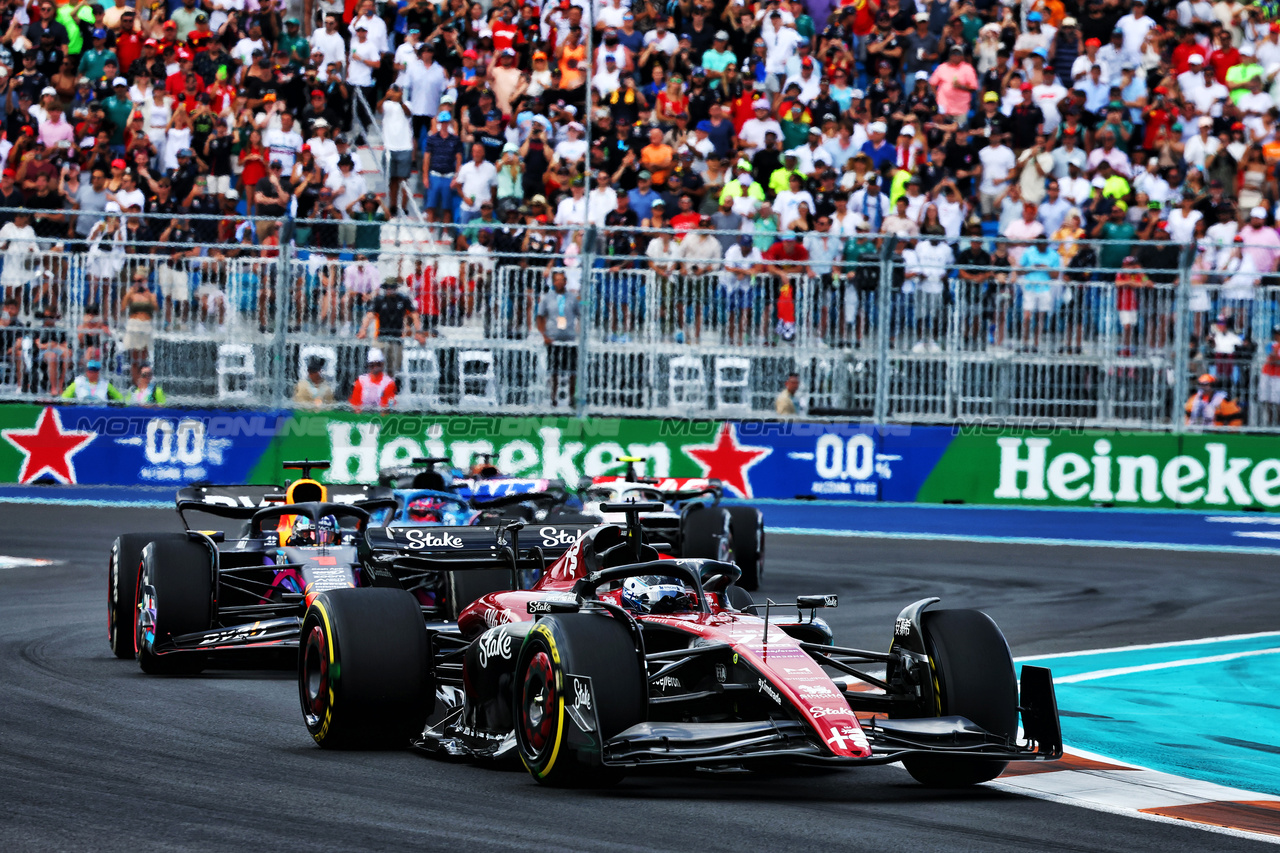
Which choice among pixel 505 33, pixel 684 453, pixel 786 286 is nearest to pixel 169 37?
pixel 505 33

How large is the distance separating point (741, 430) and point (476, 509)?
264 inches

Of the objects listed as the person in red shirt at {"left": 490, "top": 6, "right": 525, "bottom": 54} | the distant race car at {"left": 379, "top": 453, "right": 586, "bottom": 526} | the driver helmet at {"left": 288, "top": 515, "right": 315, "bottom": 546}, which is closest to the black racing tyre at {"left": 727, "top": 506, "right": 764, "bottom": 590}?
the distant race car at {"left": 379, "top": 453, "right": 586, "bottom": 526}

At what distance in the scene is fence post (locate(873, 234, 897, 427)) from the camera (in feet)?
67.6

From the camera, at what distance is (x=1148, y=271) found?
20594 millimetres

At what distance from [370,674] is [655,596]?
4.23 feet

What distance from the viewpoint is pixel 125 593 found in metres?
11.6

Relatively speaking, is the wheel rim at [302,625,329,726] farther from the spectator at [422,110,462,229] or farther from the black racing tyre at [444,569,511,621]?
the spectator at [422,110,462,229]

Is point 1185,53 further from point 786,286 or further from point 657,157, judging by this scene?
point 786,286

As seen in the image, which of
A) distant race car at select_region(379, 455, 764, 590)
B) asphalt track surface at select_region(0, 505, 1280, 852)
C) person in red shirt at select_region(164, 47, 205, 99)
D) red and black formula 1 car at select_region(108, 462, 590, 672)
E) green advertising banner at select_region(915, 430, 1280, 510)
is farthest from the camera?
person in red shirt at select_region(164, 47, 205, 99)

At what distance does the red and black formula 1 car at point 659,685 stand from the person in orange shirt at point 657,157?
1506 centimetres

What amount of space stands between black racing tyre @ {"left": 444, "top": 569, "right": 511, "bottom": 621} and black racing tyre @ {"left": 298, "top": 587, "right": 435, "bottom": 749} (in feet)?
6.85

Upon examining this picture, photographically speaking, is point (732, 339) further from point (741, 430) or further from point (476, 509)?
point (476, 509)

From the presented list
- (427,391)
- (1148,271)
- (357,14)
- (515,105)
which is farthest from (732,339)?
(357,14)

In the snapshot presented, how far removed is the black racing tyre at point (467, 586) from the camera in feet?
34.6
